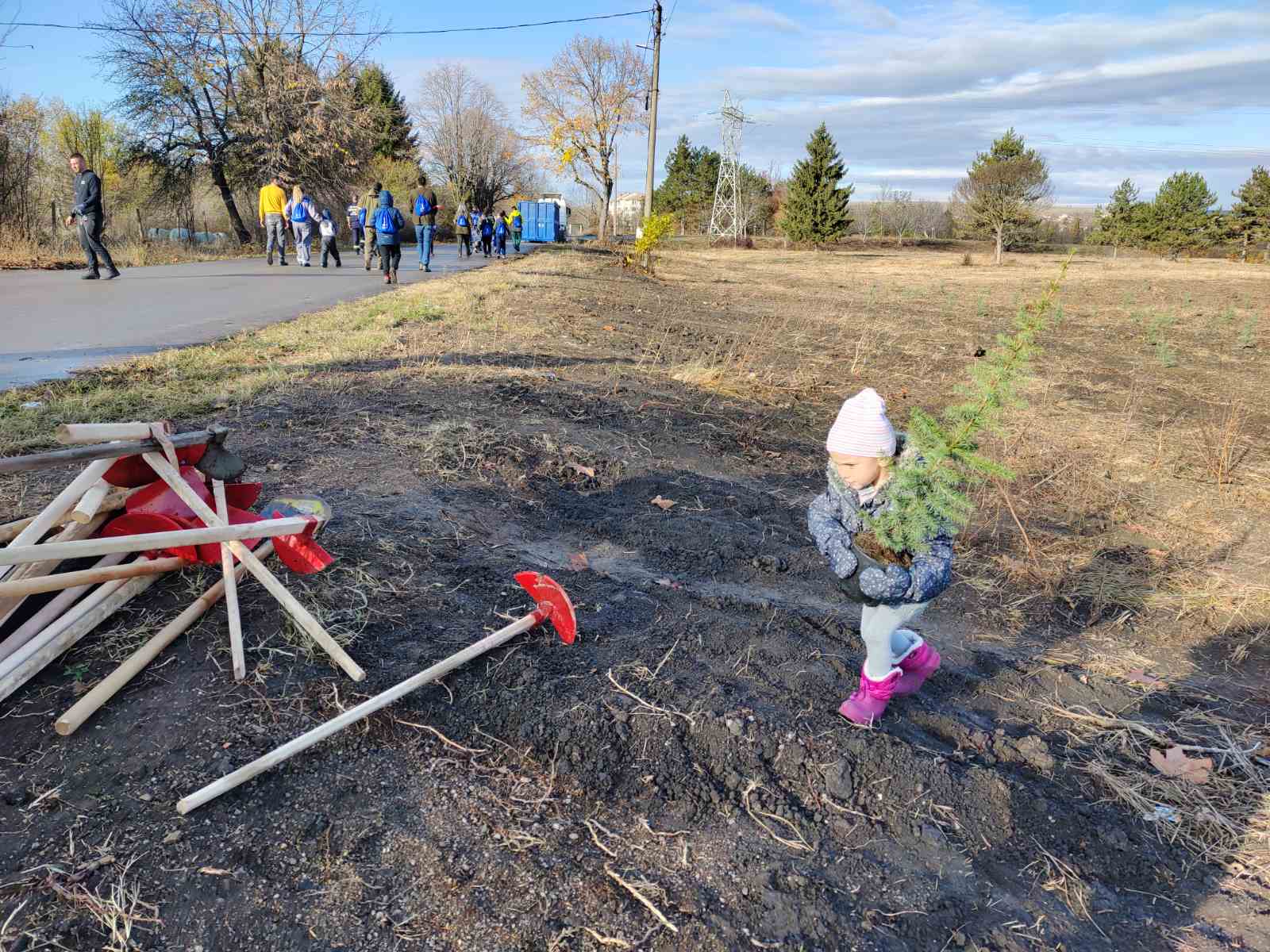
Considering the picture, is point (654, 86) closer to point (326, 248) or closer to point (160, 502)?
point (326, 248)

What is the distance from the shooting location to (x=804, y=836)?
90.2 inches

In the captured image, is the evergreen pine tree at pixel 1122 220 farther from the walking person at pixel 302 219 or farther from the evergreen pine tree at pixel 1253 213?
the walking person at pixel 302 219

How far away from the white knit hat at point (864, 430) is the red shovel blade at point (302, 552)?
1.85 metres

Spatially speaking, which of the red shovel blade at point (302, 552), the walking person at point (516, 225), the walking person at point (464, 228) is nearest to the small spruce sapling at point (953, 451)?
the red shovel blade at point (302, 552)

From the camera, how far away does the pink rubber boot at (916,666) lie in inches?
122

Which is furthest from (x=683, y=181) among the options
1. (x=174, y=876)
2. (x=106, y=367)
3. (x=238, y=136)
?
(x=174, y=876)

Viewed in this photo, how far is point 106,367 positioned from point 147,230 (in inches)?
1101

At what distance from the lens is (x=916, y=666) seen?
3.12 m

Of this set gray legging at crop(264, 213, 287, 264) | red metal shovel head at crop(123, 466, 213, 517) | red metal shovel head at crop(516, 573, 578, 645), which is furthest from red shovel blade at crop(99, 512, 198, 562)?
gray legging at crop(264, 213, 287, 264)

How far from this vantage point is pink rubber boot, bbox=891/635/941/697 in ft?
10.2

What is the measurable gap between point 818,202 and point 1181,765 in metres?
54.8

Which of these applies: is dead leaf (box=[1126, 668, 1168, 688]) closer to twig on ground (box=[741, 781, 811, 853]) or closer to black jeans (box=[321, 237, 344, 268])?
twig on ground (box=[741, 781, 811, 853])

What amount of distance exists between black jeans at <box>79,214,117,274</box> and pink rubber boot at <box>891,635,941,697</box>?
48.9 feet

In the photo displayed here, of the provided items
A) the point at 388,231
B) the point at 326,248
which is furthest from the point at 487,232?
the point at 388,231
